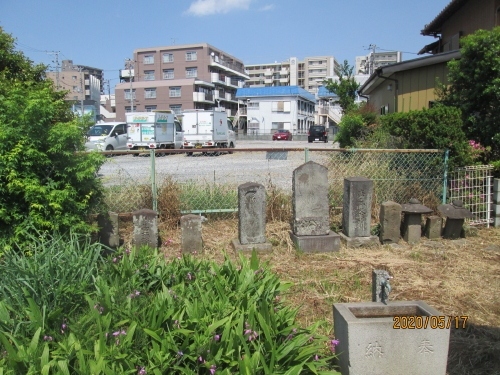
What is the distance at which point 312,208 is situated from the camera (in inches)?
229

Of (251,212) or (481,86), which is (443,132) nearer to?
(481,86)

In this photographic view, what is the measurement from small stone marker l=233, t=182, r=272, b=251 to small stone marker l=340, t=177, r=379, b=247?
1199 millimetres

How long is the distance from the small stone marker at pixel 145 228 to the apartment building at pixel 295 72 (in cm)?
9221

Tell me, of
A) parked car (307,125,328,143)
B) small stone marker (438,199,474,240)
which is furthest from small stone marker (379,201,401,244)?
parked car (307,125,328,143)

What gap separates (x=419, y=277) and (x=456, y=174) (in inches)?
113

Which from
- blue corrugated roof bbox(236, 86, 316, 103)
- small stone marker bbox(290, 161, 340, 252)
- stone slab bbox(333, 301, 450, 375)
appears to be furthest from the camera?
blue corrugated roof bbox(236, 86, 316, 103)

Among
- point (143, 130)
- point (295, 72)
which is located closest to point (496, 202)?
point (143, 130)

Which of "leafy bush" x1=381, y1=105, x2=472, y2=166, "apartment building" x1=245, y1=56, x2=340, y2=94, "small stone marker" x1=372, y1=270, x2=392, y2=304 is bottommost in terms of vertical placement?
"small stone marker" x1=372, y1=270, x2=392, y2=304

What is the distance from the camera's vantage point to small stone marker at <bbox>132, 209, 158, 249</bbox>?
5.56m

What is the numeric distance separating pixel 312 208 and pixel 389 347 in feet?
10.6

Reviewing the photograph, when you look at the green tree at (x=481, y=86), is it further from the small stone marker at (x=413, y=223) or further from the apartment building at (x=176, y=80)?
the apartment building at (x=176, y=80)

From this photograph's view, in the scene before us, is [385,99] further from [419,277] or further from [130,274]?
[130,274]

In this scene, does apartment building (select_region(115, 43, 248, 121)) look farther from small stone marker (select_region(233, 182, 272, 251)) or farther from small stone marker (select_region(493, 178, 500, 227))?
small stone marker (select_region(233, 182, 272, 251))
